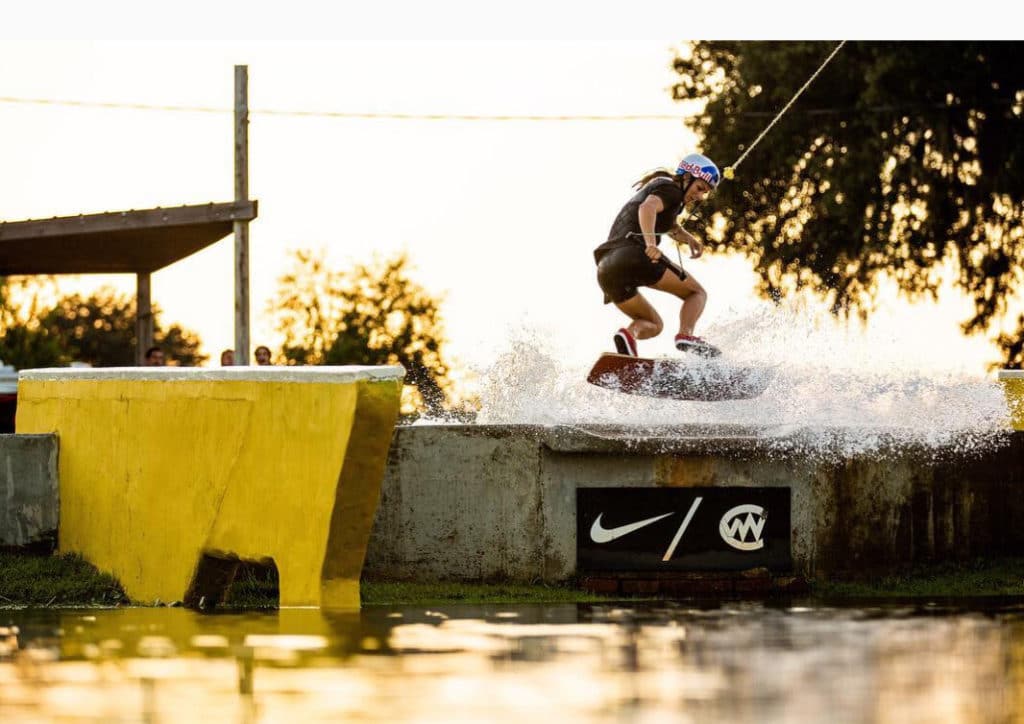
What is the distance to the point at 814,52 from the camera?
3158 centimetres

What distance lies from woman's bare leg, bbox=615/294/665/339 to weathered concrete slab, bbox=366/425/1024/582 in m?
2.14

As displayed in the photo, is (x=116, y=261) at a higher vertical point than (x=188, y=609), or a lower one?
higher

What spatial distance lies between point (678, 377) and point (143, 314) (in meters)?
8.91

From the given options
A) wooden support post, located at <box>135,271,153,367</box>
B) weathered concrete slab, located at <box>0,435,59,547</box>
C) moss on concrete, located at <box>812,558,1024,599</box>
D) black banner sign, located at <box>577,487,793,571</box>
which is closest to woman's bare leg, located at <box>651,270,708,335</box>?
Answer: black banner sign, located at <box>577,487,793,571</box>

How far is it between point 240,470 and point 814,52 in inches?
830

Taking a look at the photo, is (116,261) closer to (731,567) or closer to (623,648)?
(731,567)

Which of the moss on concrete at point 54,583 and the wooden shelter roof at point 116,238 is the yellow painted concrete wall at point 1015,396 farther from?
the wooden shelter roof at point 116,238

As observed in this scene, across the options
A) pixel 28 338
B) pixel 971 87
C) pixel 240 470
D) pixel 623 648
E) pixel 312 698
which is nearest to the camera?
pixel 312 698

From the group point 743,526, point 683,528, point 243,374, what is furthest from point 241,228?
point 243,374

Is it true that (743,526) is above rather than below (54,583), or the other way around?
above

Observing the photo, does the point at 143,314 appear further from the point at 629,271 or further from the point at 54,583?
the point at 54,583

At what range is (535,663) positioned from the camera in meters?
9.73

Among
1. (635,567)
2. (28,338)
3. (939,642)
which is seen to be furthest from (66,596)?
(28,338)

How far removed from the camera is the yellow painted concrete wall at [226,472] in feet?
39.8
